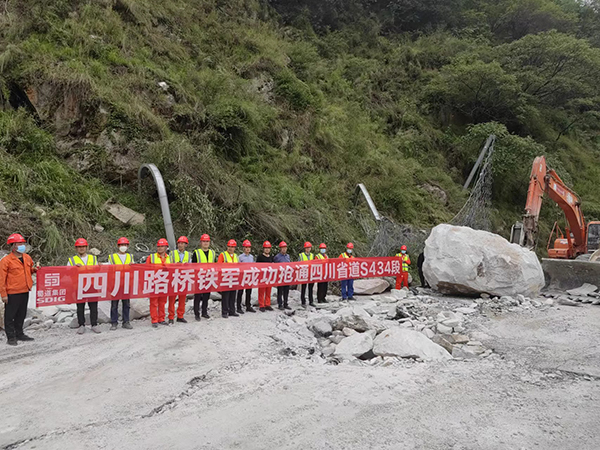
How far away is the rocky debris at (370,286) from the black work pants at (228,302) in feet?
12.2

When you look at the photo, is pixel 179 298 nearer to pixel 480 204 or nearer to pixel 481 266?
pixel 481 266

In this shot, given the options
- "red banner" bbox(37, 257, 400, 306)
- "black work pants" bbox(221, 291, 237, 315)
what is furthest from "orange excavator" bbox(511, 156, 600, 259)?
"black work pants" bbox(221, 291, 237, 315)

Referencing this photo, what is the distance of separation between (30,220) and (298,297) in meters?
5.52

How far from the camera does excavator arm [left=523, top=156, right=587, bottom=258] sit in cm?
1081

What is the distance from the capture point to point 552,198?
1232 cm

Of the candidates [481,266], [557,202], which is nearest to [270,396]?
[481,266]

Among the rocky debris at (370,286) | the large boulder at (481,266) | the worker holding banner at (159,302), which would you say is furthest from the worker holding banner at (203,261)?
the large boulder at (481,266)

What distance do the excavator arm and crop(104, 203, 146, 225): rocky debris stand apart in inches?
366

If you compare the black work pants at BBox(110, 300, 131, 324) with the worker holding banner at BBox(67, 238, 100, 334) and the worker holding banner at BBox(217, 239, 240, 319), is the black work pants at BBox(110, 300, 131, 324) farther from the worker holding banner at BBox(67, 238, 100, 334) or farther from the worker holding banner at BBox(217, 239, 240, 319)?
the worker holding banner at BBox(217, 239, 240, 319)

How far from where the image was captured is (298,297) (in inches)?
371

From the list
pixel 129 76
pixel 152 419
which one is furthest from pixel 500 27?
pixel 152 419

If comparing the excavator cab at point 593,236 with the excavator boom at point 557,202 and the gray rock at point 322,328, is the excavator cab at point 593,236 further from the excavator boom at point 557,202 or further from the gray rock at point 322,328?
the gray rock at point 322,328

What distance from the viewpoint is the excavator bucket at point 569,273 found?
9922 millimetres

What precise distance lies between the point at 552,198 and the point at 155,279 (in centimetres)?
1118
